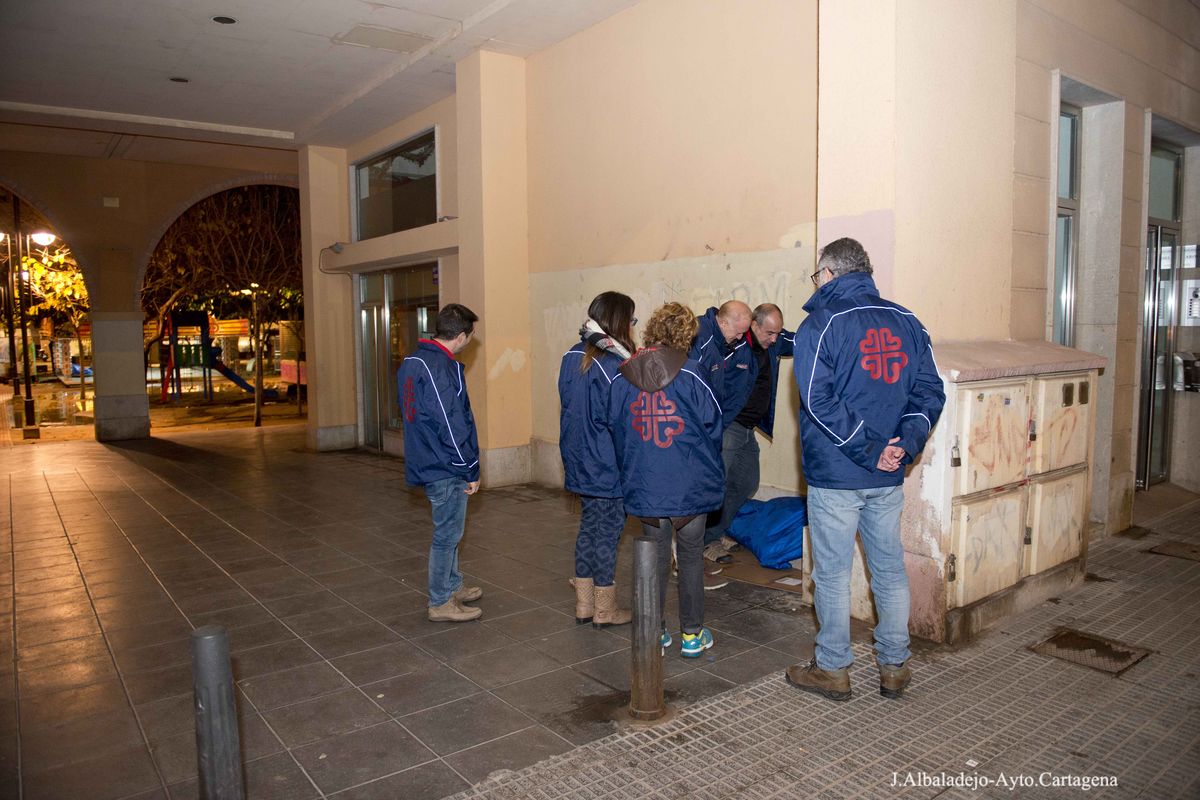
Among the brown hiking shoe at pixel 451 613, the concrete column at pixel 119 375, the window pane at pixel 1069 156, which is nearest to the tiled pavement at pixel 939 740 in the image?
the brown hiking shoe at pixel 451 613

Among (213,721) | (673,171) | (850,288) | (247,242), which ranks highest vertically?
(247,242)

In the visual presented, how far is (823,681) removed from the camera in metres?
3.94

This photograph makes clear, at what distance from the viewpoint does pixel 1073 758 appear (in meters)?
3.36

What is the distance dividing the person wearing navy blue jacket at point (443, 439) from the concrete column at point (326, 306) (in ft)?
29.4

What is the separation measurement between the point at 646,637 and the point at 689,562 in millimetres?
788

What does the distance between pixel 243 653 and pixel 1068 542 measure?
17.2 ft

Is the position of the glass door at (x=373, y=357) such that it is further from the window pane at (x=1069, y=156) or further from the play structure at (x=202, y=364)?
the play structure at (x=202, y=364)

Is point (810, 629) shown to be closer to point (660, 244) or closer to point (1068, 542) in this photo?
point (1068, 542)

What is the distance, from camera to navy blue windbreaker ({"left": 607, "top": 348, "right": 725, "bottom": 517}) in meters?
4.18

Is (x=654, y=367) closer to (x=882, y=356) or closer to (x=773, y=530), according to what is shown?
(x=882, y=356)

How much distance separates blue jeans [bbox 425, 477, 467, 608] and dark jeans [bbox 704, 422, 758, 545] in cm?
216

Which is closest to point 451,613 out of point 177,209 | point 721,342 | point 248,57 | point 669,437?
point 669,437

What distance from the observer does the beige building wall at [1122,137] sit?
5.57 m


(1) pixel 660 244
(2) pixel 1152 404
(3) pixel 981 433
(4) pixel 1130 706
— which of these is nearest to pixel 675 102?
(1) pixel 660 244
